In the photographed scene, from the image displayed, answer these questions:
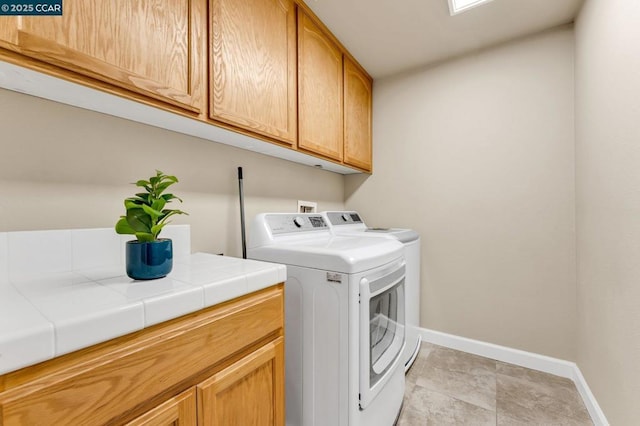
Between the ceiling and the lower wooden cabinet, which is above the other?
the ceiling

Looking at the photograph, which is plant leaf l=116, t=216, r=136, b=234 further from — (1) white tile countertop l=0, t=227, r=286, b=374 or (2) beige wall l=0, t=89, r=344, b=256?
(2) beige wall l=0, t=89, r=344, b=256

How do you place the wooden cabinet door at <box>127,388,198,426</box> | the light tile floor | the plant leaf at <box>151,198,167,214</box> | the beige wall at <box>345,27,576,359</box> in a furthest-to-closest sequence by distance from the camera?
the beige wall at <box>345,27,576,359</box> → the light tile floor → the plant leaf at <box>151,198,167,214</box> → the wooden cabinet door at <box>127,388,198,426</box>

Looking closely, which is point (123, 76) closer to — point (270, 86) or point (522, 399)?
point (270, 86)

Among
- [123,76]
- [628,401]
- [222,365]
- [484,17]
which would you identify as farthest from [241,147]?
[628,401]

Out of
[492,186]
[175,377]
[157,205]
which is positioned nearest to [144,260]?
[157,205]

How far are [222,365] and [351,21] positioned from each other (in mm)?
1971

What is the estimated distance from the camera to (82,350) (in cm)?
50

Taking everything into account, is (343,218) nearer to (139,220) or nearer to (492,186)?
(492,186)

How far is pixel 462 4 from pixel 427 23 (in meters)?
0.21

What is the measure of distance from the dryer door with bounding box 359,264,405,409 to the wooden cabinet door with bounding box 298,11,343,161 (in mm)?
905

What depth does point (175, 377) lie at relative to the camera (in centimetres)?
64

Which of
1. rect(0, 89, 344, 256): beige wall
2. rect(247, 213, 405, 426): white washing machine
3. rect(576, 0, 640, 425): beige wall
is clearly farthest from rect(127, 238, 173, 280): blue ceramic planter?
rect(576, 0, 640, 425): beige wall

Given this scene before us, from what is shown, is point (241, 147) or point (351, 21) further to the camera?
point (351, 21)

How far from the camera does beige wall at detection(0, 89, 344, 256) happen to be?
871 millimetres
